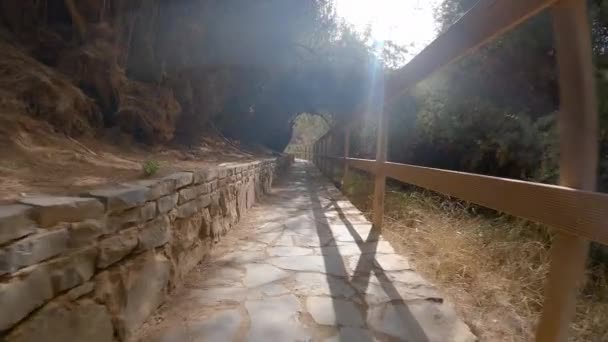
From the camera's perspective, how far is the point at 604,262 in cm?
246

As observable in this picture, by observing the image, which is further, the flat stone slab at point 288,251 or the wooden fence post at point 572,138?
the flat stone slab at point 288,251

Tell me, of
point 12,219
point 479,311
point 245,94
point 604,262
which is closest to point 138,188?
point 12,219

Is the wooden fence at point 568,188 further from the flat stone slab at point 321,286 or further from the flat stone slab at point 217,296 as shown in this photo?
the flat stone slab at point 217,296

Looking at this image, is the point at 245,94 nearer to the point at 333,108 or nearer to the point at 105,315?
the point at 333,108

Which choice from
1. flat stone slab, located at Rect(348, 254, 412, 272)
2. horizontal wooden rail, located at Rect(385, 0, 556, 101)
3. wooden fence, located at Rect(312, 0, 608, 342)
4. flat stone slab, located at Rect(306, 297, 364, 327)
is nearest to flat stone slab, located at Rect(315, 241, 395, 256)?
flat stone slab, located at Rect(348, 254, 412, 272)

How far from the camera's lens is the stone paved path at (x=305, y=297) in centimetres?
163

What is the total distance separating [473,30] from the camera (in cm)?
169

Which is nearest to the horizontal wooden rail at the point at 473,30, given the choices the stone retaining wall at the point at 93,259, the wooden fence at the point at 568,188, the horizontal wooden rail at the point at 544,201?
the wooden fence at the point at 568,188

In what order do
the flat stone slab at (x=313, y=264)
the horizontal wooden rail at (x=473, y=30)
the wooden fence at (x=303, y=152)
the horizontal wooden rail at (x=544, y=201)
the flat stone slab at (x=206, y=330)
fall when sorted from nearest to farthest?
1. the horizontal wooden rail at (x=544, y=201)
2. the horizontal wooden rail at (x=473, y=30)
3. the flat stone slab at (x=206, y=330)
4. the flat stone slab at (x=313, y=264)
5. the wooden fence at (x=303, y=152)

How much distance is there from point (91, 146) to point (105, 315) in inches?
83.6

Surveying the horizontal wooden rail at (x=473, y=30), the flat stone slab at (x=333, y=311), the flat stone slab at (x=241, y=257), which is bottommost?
the flat stone slab at (x=241, y=257)

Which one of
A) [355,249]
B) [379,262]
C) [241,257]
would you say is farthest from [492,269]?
[241,257]

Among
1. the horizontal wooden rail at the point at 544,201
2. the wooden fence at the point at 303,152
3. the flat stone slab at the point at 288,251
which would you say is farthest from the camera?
the wooden fence at the point at 303,152

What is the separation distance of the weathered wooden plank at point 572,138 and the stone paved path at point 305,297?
656mm
